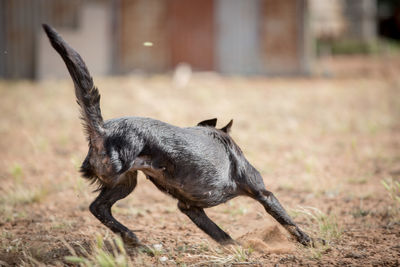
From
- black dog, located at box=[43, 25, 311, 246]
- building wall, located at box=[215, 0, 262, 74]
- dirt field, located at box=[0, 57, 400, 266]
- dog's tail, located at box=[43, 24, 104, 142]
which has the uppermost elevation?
building wall, located at box=[215, 0, 262, 74]

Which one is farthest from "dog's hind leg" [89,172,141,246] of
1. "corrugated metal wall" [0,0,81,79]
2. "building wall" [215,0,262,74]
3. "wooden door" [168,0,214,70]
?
"wooden door" [168,0,214,70]

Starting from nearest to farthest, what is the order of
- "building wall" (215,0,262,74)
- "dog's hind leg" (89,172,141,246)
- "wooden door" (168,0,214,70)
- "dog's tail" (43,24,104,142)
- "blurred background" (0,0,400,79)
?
"dog's tail" (43,24,104,142) → "dog's hind leg" (89,172,141,246) → "blurred background" (0,0,400,79) → "building wall" (215,0,262,74) → "wooden door" (168,0,214,70)

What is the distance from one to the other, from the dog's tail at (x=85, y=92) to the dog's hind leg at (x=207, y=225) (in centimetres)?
85

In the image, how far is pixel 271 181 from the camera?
5242mm

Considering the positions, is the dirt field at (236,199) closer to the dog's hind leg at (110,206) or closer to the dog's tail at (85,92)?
the dog's hind leg at (110,206)

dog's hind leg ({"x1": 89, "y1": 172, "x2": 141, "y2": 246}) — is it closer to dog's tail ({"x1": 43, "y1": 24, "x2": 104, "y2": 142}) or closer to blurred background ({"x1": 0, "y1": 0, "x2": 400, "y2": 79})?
dog's tail ({"x1": 43, "y1": 24, "x2": 104, "y2": 142})

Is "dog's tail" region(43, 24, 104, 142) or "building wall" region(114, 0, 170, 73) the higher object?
"building wall" region(114, 0, 170, 73)

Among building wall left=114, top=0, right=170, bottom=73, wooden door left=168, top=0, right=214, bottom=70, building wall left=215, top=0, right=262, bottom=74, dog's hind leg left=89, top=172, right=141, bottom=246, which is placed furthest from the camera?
wooden door left=168, top=0, right=214, bottom=70

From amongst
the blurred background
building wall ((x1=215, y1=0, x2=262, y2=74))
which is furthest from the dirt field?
building wall ((x1=215, y1=0, x2=262, y2=74))

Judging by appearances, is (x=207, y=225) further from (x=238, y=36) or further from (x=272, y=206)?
(x=238, y=36)

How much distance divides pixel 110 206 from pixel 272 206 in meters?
1.13

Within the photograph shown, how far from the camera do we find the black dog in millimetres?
2908

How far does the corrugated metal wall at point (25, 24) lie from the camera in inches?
489

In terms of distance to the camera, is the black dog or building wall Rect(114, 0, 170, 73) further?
building wall Rect(114, 0, 170, 73)
